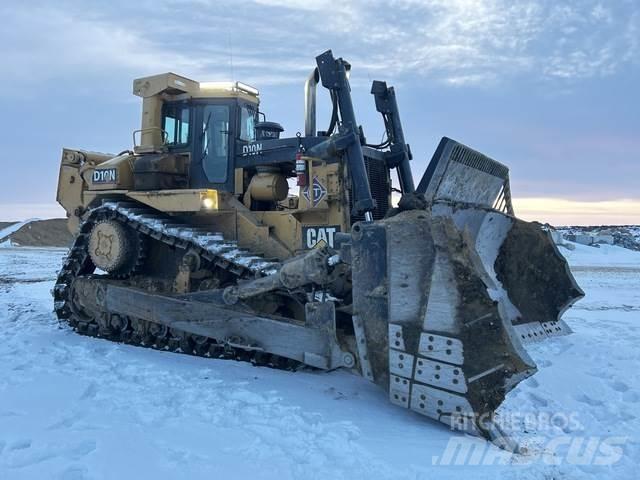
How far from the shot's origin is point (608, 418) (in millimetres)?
4098

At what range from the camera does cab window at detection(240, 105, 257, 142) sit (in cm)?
708

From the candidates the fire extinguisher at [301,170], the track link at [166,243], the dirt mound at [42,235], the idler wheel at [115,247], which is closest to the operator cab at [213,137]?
the track link at [166,243]

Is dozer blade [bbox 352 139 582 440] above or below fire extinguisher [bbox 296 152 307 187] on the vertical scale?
below

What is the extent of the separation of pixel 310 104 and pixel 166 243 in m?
2.55

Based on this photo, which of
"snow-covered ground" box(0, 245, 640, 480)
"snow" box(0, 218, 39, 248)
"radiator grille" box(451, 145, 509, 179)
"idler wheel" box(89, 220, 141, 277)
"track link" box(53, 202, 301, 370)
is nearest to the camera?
"snow-covered ground" box(0, 245, 640, 480)

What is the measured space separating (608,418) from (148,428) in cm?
341

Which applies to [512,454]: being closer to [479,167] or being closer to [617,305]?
[479,167]

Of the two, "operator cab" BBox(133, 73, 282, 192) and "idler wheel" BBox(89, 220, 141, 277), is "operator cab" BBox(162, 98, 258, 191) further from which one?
"idler wheel" BBox(89, 220, 141, 277)

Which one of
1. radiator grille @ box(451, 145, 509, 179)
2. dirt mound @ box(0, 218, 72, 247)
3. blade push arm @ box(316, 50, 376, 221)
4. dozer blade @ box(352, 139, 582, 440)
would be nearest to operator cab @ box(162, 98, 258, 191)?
blade push arm @ box(316, 50, 376, 221)

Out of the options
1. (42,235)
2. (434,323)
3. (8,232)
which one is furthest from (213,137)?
(8,232)

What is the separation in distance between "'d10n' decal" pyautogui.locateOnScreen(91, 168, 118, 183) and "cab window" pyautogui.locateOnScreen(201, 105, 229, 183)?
127 centimetres

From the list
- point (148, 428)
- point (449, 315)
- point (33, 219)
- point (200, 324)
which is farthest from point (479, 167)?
point (33, 219)

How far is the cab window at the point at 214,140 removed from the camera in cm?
696

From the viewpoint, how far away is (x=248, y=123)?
23.7 ft
